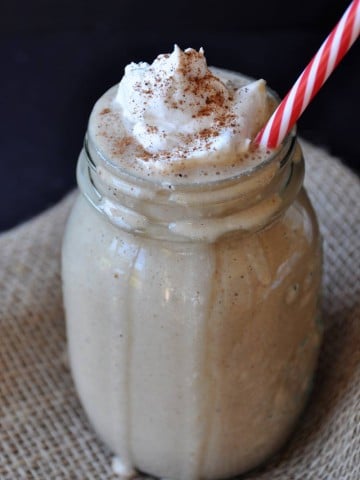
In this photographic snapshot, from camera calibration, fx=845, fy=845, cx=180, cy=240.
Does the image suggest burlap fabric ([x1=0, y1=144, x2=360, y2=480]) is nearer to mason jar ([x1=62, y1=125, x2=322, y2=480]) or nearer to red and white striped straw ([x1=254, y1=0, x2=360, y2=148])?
mason jar ([x1=62, y1=125, x2=322, y2=480])

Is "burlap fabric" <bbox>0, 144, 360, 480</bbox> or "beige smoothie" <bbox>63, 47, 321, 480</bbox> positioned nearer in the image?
"beige smoothie" <bbox>63, 47, 321, 480</bbox>

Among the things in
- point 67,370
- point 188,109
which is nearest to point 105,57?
point 67,370

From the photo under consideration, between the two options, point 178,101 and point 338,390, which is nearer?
point 178,101

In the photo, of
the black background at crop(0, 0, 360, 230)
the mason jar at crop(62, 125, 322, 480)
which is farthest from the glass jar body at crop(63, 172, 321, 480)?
the black background at crop(0, 0, 360, 230)

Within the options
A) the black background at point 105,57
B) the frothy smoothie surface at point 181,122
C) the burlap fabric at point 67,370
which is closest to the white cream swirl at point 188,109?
the frothy smoothie surface at point 181,122

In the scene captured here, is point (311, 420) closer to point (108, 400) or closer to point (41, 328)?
point (108, 400)

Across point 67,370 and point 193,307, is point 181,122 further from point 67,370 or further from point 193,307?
point 67,370

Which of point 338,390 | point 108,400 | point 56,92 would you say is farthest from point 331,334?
point 56,92
